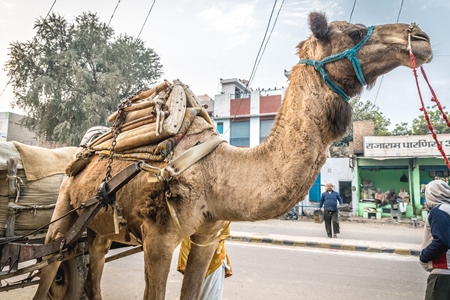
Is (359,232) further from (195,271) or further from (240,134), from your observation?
(240,134)

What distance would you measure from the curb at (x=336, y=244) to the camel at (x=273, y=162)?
844 centimetres

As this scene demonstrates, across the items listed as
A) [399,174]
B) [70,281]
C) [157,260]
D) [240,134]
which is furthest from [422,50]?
[240,134]

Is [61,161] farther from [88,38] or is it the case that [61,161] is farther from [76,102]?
[88,38]

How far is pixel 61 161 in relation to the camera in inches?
165

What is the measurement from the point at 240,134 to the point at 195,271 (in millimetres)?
24205

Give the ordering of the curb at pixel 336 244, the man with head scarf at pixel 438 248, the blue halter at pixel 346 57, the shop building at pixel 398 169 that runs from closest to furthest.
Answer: the blue halter at pixel 346 57
the man with head scarf at pixel 438 248
the curb at pixel 336 244
the shop building at pixel 398 169

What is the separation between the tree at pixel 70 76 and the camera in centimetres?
1995

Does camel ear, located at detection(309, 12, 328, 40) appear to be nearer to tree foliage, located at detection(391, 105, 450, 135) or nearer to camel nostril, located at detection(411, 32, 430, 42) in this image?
camel nostril, located at detection(411, 32, 430, 42)

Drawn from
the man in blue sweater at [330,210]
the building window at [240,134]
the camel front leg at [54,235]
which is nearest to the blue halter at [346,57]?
the camel front leg at [54,235]

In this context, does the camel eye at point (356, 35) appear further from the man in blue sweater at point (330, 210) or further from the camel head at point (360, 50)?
the man in blue sweater at point (330, 210)

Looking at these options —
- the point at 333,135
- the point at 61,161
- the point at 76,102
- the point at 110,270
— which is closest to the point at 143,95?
the point at 61,161

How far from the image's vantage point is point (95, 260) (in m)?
3.78

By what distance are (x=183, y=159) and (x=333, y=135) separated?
98 centimetres

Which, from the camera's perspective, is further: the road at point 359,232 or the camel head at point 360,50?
the road at point 359,232
